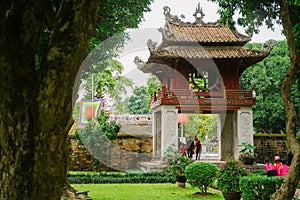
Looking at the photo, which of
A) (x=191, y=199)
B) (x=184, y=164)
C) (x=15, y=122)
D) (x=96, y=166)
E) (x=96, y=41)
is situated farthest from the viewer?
(x=96, y=166)

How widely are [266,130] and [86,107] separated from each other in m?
15.0

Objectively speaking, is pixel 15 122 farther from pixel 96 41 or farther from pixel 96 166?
pixel 96 166

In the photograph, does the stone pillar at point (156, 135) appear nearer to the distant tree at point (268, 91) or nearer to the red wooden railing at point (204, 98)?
the red wooden railing at point (204, 98)

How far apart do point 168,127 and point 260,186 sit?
9528 millimetres

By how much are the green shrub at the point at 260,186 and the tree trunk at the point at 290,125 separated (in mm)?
2080

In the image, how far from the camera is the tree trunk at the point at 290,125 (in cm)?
509

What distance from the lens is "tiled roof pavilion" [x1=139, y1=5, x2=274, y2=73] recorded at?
17266 millimetres

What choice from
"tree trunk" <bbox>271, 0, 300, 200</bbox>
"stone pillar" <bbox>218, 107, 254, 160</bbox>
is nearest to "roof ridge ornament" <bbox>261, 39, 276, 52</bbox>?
"stone pillar" <bbox>218, 107, 254, 160</bbox>

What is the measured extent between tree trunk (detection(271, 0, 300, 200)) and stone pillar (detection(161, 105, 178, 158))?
1119cm

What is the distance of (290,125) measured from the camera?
544cm

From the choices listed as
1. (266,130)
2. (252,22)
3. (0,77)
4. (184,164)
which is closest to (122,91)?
(266,130)

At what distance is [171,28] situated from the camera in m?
19.3

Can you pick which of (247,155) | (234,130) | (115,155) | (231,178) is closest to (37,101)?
(231,178)

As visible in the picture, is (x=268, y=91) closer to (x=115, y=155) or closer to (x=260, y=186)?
(x=115, y=155)
